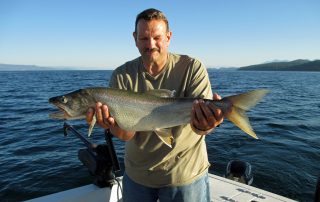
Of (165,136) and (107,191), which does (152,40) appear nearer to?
(165,136)

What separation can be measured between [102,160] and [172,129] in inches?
77.0

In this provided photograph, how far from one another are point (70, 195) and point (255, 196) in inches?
132

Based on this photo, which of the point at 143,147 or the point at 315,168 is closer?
the point at 143,147

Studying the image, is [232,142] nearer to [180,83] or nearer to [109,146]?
[109,146]

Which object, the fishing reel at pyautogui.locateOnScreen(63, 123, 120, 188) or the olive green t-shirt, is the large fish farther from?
the fishing reel at pyautogui.locateOnScreen(63, 123, 120, 188)

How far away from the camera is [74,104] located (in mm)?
4445

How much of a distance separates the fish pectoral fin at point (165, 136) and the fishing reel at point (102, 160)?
66.4 inches

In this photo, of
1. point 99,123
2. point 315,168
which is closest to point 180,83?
point 99,123

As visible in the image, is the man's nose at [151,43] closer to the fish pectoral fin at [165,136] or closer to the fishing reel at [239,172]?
the fish pectoral fin at [165,136]

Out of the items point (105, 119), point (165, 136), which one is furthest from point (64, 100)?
point (165, 136)

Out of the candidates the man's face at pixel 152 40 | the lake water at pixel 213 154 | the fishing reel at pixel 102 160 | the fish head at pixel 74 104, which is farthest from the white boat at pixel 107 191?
the lake water at pixel 213 154

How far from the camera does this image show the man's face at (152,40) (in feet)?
13.3

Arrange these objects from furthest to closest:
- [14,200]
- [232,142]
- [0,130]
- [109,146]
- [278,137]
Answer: [0,130] → [278,137] → [232,142] → [14,200] → [109,146]

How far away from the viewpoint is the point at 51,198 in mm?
5547
